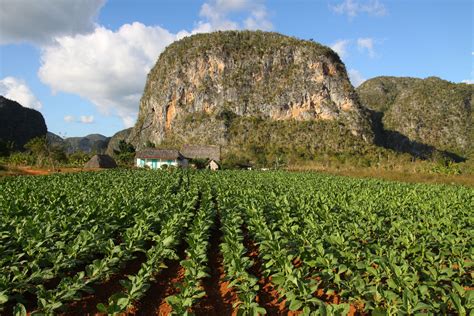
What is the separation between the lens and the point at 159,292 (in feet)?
19.4

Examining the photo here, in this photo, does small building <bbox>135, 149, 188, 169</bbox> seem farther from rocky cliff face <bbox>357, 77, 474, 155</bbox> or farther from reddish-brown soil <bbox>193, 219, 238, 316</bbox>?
rocky cliff face <bbox>357, 77, 474, 155</bbox>

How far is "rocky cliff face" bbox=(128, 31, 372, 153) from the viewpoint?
94.4 meters

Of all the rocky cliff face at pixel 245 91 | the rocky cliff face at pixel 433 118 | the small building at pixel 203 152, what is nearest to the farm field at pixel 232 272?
the small building at pixel 203 152

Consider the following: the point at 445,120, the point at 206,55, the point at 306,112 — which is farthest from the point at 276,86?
the point at 445,120

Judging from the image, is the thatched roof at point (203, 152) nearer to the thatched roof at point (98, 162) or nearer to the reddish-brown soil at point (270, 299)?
the thatched roof at point (98, 162)

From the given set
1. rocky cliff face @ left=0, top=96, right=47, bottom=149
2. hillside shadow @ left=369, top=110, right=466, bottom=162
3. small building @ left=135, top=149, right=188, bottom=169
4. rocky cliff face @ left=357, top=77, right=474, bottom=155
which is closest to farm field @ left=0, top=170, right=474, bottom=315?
small building @ left=135, top=149, right=188, bottom=169

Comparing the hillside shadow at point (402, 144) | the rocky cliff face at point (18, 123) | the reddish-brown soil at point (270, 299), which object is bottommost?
the reddish-brown soil at point (270, 299)

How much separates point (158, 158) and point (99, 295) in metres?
56.6

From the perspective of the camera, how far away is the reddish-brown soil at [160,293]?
5.25m

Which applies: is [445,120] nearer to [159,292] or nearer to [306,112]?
[306,112]

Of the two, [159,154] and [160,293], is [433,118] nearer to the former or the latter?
[159,154]

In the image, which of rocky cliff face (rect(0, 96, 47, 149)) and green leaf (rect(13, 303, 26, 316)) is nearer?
green leaf (rect(13, 303, 26, 316))

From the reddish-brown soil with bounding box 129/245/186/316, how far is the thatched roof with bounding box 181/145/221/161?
5911 cm

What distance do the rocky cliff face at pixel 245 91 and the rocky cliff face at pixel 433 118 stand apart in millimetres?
25664
